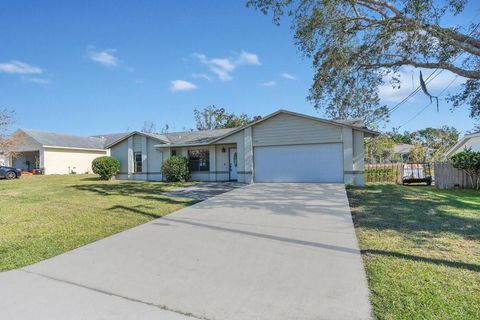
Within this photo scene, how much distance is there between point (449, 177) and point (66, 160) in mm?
32926

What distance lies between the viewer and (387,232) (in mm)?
6305

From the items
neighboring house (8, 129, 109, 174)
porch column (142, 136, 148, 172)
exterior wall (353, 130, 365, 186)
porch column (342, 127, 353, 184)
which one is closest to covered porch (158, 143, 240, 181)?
porch column (142, 136, 148, 172)

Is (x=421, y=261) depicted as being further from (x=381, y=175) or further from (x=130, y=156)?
(x=130, y=156)

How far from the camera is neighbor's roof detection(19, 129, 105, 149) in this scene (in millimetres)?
30500

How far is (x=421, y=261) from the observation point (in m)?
4.59

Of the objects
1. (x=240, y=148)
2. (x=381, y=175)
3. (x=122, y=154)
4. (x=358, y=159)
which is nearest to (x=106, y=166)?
(x=122, y=154)

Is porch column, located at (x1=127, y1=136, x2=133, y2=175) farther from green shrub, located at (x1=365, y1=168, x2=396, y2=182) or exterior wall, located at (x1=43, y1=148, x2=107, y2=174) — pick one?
green shrub, located at (x1=365, y1=168, x2=396, y2=182)

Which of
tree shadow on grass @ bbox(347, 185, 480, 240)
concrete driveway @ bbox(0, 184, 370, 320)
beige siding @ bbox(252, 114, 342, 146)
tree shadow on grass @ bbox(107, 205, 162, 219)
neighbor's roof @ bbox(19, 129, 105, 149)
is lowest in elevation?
concrete driveway @ bbox(0, 184, 370, 320)

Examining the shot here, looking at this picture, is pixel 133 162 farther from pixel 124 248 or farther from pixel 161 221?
pixel 124 248


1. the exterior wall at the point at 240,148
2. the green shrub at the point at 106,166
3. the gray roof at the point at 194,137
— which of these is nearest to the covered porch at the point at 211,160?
the gray roof at the point at 194,137

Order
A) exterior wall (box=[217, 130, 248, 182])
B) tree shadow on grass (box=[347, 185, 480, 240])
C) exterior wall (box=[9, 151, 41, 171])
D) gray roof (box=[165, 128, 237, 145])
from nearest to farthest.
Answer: tree shadow on grass (box=[347, 185, 480, 240]) → exterior wall (box=[217, 130, 248, 182]) → gray roof (box=[165, 128, 237, 145]) → exterior wall (box=[9, 151, 41, 171])

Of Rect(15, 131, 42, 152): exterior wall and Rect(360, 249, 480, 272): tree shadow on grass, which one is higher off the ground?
Rect(15, 131, 42, 152): exterior wall

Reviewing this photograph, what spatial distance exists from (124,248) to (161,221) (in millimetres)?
2157

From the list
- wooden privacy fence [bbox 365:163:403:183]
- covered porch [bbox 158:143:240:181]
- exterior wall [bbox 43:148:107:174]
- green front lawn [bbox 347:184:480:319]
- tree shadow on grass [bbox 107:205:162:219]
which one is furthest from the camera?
exterior wall [bbox 43:148:107:174]
